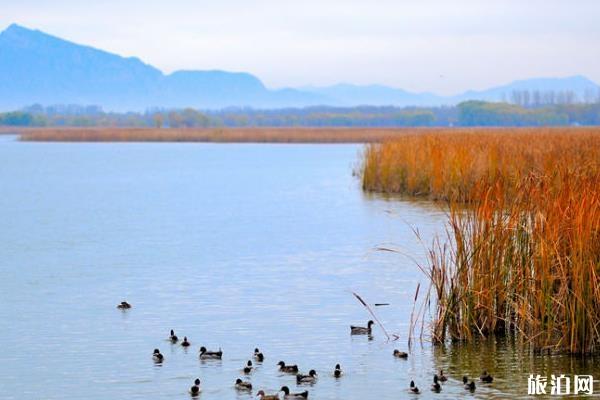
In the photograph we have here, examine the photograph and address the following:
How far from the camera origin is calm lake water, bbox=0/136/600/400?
34.7 feet

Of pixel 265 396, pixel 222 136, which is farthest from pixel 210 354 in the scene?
pixel 222 136

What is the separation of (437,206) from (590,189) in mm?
15421

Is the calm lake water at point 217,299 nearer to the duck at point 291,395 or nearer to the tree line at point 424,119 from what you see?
the duck at point 291,395

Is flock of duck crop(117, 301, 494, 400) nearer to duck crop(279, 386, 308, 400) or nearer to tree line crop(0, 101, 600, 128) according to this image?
duck crop(279, 386, 308, 400)

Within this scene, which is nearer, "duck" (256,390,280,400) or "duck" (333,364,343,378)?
"duck" (256,390,280,400)

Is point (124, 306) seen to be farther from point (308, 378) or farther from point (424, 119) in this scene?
point (424, 119)

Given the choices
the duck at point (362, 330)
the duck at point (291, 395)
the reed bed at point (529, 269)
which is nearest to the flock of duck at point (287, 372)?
the duck at point (291, 395)

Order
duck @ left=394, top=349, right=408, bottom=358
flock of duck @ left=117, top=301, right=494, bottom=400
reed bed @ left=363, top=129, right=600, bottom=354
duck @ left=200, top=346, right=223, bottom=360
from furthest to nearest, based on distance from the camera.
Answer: duck @ left=200, top=346, right=223, bottom=360
duck @ left=394, top=349, right=408, bottom=358
reed bed @ left=363, top=129, right=600, bottom=354
flock of duck @ left=117, top=301, right=494, bottom=400

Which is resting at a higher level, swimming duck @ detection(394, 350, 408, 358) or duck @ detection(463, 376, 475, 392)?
Answer: swimming duck @ detection(394, 350, 408, 358)

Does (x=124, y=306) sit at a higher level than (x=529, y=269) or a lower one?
lower

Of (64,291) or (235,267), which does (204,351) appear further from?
(235,267)

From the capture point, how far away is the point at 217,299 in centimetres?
1492

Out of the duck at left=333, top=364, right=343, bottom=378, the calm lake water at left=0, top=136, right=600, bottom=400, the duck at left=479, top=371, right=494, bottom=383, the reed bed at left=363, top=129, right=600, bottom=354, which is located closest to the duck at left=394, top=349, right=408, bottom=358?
the calm lake water at left=0, top=136, right=600, bottom=400

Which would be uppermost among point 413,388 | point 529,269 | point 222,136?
point 529,269
